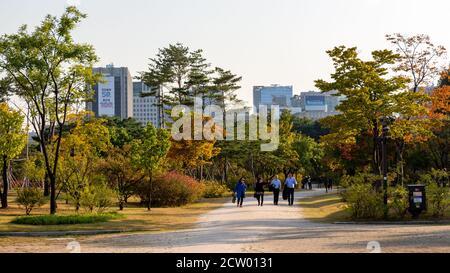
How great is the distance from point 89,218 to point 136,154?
29.1 feet

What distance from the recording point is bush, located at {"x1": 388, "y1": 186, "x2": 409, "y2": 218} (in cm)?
2364

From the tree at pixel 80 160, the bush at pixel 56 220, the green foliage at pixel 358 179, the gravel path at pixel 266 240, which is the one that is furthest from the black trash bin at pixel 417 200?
the tree at pixel 80 160

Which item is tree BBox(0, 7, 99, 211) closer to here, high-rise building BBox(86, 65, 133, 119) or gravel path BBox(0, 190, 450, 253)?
gravel path BBox(0, 190, 450, 253)

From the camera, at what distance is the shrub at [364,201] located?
23.8m

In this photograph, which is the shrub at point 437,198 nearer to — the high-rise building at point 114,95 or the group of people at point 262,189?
the group of people at point 262,189

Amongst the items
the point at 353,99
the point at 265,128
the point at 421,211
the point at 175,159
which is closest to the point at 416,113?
the point at 353,99

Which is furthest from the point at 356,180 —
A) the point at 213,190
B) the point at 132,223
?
the point at 213,190

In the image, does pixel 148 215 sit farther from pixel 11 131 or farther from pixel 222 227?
pixel 11 131

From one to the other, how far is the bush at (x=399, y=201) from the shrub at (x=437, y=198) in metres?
0.81

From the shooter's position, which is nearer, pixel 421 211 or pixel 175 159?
pixel 421 211

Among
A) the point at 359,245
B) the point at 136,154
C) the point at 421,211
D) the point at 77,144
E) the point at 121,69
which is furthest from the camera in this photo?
the point at 121,69

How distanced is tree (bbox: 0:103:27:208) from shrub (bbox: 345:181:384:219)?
56.6 feet

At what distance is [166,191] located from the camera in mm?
36406

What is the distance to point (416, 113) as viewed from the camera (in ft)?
110
